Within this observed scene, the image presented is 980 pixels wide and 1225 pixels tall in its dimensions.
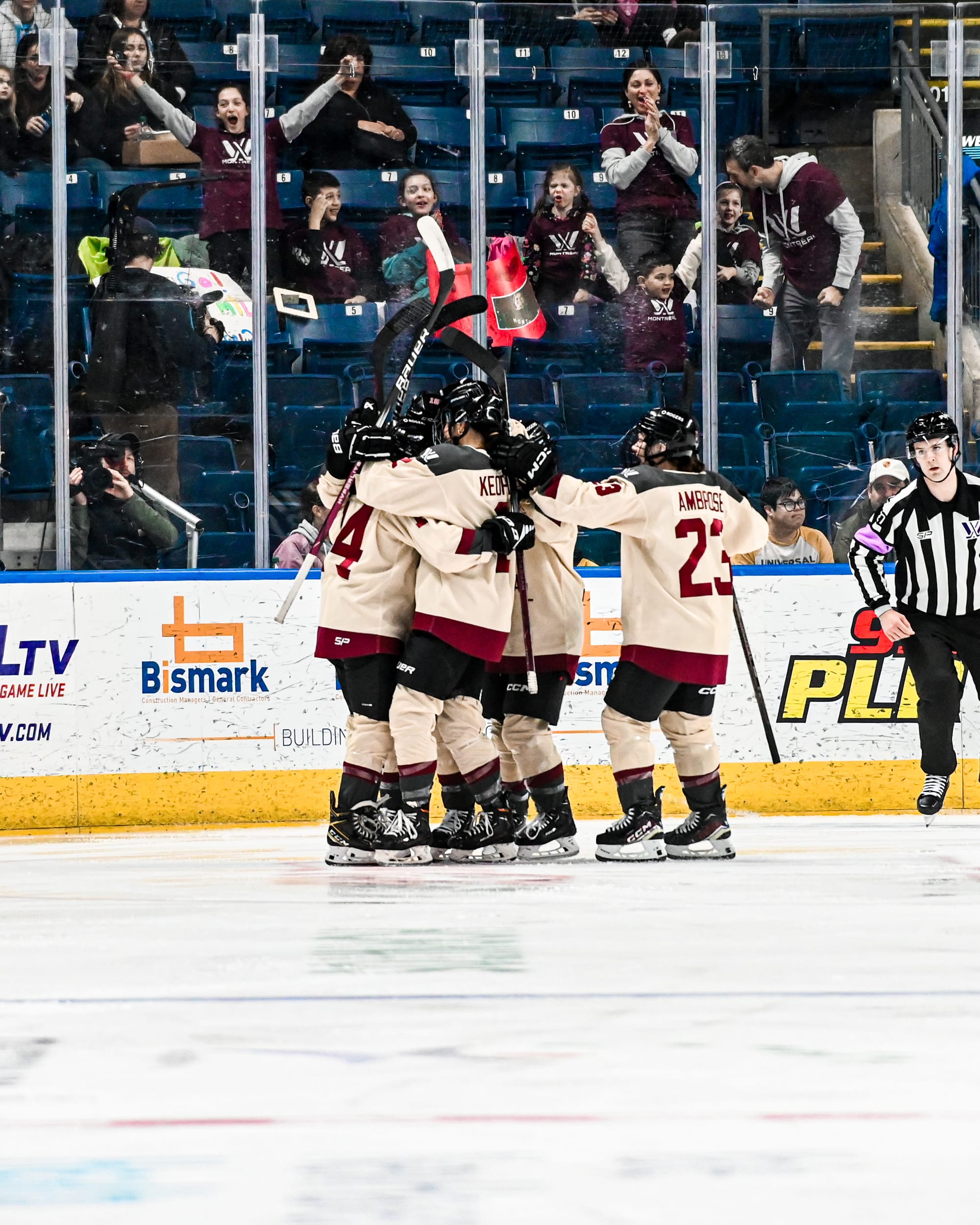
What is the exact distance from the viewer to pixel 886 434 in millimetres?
6133

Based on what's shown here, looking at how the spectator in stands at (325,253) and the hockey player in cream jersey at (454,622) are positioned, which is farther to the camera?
the spectator in stands at (325,253)

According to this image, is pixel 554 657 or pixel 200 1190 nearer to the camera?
pixel 200 1190

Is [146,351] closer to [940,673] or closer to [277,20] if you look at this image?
[277,20]

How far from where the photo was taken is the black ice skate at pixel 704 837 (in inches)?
167

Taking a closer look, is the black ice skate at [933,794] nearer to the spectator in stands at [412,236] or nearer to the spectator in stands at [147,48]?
the spectator in stands at [412,236]

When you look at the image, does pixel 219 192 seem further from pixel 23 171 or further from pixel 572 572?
→ pixel 572 572

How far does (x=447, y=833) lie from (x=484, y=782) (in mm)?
209

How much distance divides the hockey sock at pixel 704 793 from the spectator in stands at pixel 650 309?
2.33 metres

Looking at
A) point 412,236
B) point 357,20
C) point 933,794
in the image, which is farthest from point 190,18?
point 933,794

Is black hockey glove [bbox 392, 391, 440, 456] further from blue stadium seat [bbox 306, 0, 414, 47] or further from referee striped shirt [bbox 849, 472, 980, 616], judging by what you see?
blue stadium seat [bbox 306, 0, 414, 47]

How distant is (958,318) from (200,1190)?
5413 millimetres

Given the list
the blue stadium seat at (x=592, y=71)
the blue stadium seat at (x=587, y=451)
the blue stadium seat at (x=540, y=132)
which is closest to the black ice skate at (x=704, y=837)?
the blue stadium seat at (x=587, y=451)

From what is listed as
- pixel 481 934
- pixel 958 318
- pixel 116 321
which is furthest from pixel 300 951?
pixel 958 318

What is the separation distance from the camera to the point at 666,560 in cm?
423
